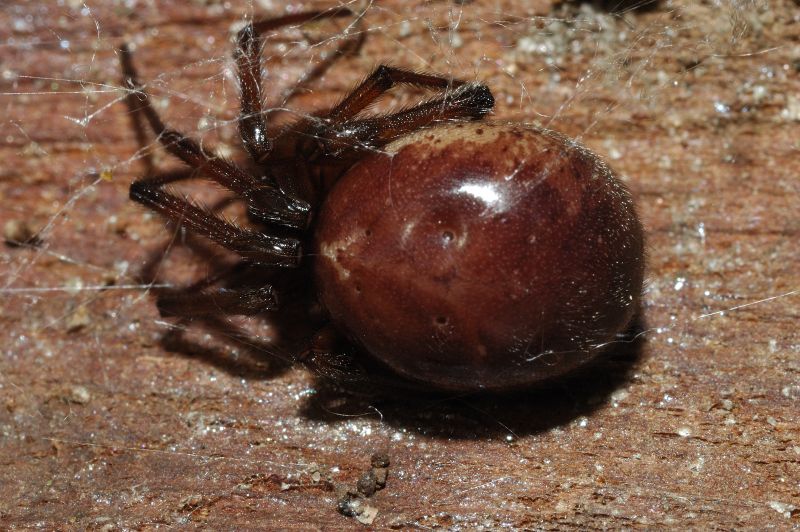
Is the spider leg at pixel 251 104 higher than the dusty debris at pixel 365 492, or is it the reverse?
the spider leg at pixel 251 104

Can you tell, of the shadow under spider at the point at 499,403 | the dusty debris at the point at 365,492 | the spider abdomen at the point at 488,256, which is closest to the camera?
the spider abdomen at the point at 488,256

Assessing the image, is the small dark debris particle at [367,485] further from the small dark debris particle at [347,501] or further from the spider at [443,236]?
the spider at [443,236]

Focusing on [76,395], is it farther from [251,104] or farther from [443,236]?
[443,236]

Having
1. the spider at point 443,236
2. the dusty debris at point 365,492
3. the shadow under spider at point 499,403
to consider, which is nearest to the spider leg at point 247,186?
the spider at point 443,236

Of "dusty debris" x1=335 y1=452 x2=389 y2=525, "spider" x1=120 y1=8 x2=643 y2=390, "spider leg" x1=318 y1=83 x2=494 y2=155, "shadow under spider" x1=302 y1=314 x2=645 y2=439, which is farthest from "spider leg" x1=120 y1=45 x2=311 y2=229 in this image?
"dusty debris" x1=335 y1=452 x2=389 y2=525

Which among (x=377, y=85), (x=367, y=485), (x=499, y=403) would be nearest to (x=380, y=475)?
(x=367, y=485)

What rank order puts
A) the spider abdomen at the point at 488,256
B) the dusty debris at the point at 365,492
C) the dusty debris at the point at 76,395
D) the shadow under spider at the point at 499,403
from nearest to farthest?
the spider abdomen at the point at 488,256, the dusty debris at the point at 365,492, the shadow under spider at the point at 499,403, the dusty debris at the point at 76,395

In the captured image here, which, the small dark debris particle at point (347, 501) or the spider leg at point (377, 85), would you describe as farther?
the spider leg at point (377, 85)
